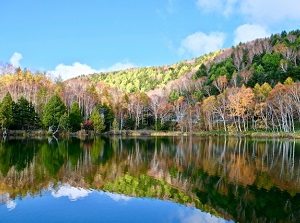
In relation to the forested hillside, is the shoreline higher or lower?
lower

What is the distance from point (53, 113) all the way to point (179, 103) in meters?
35.7

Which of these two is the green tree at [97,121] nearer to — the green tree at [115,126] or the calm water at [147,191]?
the green tree at [115,126]

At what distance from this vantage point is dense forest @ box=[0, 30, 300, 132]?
65250mm

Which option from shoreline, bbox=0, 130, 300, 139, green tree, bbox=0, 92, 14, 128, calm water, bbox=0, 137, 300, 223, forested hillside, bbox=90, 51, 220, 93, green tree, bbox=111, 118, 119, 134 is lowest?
calm water, bbox=0, 137, 300, 223

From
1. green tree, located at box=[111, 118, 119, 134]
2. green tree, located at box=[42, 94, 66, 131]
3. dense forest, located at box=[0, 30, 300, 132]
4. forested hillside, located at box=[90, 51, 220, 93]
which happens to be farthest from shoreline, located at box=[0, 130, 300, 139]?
forested hillside, located at box=[90, 51, 220, 93]

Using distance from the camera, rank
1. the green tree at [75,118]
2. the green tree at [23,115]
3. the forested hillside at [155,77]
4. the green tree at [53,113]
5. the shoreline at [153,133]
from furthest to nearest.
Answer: the forested hillside at [155,77] → the green tree at [75,118] → the green tree at [53,113] → the green tree at [23,115] → the shoreline at [153,133]

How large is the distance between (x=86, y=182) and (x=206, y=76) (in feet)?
346

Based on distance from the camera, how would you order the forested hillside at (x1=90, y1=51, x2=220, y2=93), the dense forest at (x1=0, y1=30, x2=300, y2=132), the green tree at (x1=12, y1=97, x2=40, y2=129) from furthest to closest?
1. the forested hillside at (x1=90, y1=51, x2=220, y2=93)
2. the dense forest at (x1=0, y1=30, x2=300, y2=132)
3. the green tree at (x1=12, y1=97, x2=40, y2=129)

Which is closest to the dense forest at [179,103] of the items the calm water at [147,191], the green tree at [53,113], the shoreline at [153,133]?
the green tree at [53,113]

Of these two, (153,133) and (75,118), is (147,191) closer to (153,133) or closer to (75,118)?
(75,118)

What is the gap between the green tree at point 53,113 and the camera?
216 ft

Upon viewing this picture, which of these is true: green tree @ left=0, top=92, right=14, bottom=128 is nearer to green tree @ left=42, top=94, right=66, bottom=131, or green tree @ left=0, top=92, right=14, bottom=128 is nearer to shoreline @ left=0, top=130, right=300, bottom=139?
shoreline @ left=0, top=130, right=300, bottom=139

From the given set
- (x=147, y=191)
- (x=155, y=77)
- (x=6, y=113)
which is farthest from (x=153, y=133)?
(x=155, y=77)

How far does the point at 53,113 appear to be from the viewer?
66.2 m
